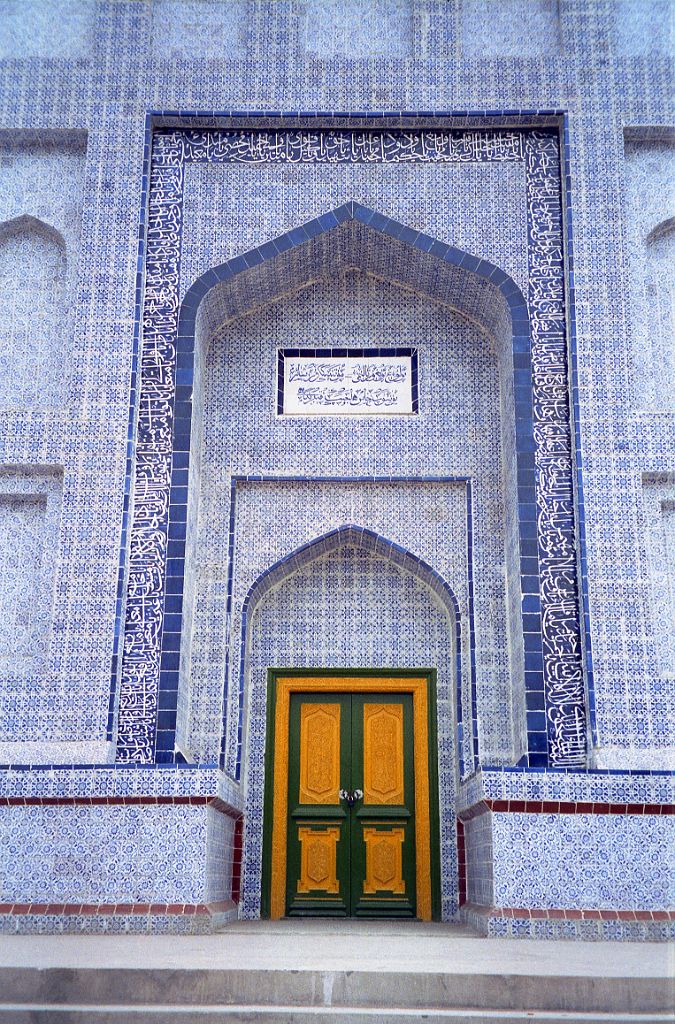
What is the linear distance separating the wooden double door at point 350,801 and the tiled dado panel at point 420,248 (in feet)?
3.22

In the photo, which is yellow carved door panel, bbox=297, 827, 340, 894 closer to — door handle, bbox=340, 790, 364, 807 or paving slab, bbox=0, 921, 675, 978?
door handle, bbox=340, 790, 364, 807

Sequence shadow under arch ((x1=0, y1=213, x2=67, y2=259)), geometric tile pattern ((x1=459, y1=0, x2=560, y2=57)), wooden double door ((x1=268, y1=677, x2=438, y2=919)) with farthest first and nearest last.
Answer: geometric tile pattern ((x1=459, y1=0, x2=560, y2=57))
shadow under arch ((x1=0, y1=213, x2=67, y2=259))
wooden double door ((x1=268, y1=677, x2=438, y2=919))

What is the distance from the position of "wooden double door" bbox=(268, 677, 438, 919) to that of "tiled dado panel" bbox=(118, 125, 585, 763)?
0.98m

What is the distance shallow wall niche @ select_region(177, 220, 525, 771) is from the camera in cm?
643

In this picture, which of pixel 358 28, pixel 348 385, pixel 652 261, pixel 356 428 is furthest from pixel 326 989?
pixel 358 28

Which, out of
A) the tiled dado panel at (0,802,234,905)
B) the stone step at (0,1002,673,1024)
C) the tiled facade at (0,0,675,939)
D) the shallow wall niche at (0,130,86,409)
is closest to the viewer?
the stone step at (0,1002,673,1024)

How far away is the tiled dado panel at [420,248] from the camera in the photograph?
5918 mm

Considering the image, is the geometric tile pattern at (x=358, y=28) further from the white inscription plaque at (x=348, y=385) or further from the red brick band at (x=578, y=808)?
the red brick band at (x=578, y=808)

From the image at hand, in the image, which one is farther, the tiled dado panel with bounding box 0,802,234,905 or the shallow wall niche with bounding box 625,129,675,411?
the shallow wall niche with bounding box 625,129,675,411

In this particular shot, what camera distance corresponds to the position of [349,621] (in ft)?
22.3

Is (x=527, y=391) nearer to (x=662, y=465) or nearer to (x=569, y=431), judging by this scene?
(x=569, y=431)

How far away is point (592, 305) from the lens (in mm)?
6469

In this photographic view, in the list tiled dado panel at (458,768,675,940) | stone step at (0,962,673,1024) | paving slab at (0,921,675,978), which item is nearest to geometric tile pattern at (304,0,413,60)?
tiled dado panel at (458,768,675,940)

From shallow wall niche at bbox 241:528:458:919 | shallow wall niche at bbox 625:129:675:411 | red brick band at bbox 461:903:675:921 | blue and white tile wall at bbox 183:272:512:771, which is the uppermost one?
shallow wall niche at bbox 625:129:675:411
